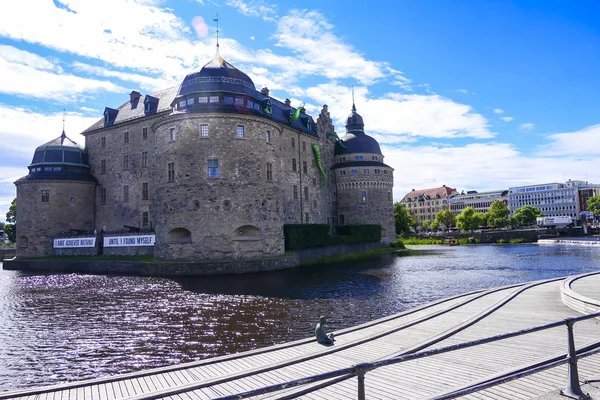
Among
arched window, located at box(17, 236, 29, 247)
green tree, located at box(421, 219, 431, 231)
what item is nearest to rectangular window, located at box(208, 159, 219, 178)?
arched window, located at box(17, 236, 29, 247)

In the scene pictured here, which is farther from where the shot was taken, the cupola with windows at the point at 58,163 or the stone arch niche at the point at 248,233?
the cupola with windows at the point at 58,163

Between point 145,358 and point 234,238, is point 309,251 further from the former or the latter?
point 145,358

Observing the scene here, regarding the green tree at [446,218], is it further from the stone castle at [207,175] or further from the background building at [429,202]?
the stone castle at [207,175]

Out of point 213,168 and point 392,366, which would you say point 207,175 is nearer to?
point 213,168

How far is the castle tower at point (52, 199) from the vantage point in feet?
150

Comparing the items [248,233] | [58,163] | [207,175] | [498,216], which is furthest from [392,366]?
[498,216]

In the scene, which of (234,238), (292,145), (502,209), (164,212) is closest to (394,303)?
(234,238)

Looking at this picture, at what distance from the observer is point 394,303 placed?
18469mm

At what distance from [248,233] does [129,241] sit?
11.7 metres

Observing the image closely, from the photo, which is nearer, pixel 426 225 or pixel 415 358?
pixel 415 358

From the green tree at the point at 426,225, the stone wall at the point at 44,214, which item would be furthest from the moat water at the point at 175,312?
the green tree at the point at 426,225

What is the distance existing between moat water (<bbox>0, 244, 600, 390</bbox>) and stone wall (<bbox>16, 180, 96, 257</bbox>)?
52.8 feet

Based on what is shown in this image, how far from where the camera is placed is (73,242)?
142ft

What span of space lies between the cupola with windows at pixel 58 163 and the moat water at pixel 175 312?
19.5 m
